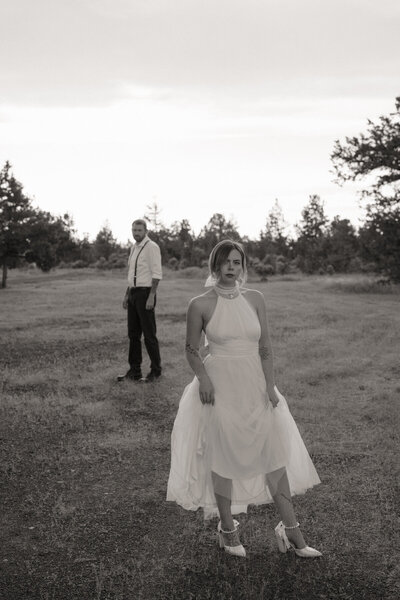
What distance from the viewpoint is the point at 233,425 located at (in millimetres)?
4215

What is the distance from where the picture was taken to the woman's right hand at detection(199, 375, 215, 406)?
4.21 m

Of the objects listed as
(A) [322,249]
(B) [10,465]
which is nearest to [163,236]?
(A) [322,249]

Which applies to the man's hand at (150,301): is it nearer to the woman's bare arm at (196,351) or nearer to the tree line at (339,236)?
the woman's bare arm at (196,351)

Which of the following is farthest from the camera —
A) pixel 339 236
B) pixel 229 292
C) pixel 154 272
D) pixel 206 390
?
pixel 339 236

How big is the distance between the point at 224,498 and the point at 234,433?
449 mm

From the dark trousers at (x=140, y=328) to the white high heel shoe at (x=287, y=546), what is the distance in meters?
5.36

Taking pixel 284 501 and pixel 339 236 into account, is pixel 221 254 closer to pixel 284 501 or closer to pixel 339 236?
pixel 284 501

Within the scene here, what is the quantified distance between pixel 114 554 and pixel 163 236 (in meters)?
77.8

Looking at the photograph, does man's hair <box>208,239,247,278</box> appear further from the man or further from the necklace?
the man

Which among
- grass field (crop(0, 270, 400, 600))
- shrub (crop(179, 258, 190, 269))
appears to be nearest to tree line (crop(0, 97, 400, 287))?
shrub (crop(179, 258, 190, 269))

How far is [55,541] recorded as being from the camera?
14.9 feet

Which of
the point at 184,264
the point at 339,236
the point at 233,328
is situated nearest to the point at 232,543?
the point at 233,328

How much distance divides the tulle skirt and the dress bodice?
2.3 inches

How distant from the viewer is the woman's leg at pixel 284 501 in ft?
13.8
